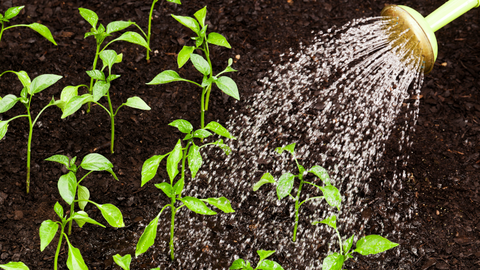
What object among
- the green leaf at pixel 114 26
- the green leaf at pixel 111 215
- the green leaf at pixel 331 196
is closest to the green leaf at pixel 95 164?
the green leaf at pixel 111 215

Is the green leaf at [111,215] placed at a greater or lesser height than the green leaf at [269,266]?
greater

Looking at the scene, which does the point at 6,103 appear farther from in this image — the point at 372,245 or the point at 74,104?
the point at 372,245

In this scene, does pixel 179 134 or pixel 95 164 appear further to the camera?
pixel 179 134

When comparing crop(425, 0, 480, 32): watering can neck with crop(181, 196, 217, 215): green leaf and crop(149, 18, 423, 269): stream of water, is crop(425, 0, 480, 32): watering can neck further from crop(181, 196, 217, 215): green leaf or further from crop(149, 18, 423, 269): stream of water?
crop(181, 196, 217, 215): green leaf

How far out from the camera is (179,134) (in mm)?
1584

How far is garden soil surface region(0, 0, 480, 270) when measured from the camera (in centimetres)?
136

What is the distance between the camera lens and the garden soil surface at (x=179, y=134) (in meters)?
1.36

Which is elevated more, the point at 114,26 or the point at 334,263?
the point at 114,26

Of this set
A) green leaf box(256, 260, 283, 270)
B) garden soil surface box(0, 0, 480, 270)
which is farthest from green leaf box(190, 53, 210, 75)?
green leaf box(256, 260, 283, 270)

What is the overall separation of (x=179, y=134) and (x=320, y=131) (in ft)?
1.85

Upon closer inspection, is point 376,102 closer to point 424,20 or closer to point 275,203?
point 424,20

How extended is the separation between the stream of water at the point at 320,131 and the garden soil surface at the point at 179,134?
0.03 metres

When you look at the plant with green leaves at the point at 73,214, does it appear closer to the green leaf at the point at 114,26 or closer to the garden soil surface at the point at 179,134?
the garden soil surface at the point at 179,134

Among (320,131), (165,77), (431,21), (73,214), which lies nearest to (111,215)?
(73,214)
